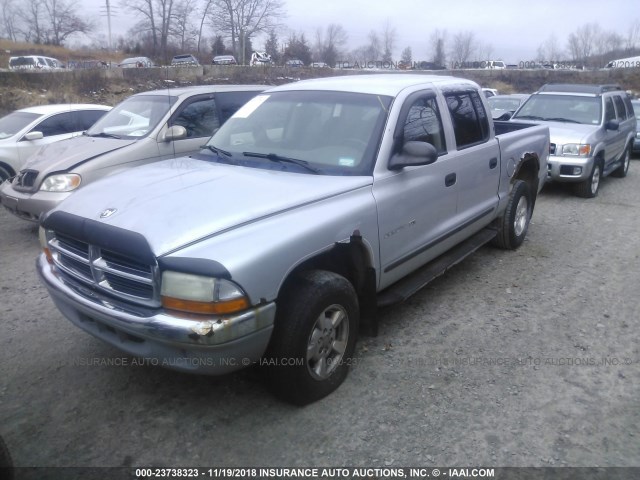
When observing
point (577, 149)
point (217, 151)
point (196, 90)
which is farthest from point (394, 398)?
point (577, 149)

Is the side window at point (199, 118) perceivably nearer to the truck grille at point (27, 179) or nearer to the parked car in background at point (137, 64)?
the truck grille at point (27, 179)

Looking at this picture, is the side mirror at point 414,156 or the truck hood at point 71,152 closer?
the side mirror at point 414,156

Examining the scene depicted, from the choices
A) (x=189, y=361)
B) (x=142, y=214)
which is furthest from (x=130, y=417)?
(x=142, y=214)

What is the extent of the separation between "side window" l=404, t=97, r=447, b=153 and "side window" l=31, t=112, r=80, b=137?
6757mm

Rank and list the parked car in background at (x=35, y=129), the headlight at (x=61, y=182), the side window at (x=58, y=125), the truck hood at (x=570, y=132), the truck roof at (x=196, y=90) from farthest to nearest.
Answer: the truck hood at (x=570, y=132), the side window at (x=58, y=125), the parked car in background at (x=35, y=129), the truck roof at (x=196, y=90), the headlight at (x=61, y=182)

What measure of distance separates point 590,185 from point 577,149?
703 mm

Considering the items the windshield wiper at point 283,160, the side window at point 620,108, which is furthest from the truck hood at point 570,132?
the windshield wiper at point 283,160

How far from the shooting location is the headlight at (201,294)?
268 cm

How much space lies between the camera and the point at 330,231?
327 centimetres

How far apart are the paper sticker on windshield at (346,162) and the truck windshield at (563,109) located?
7332 mm

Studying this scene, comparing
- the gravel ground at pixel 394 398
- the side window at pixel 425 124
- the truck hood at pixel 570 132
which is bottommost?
the gravel ground at pixel 394 398

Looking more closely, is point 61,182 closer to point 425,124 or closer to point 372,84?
point 372,84

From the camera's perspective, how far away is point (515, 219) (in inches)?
244

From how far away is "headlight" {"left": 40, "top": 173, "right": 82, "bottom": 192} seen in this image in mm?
6129
